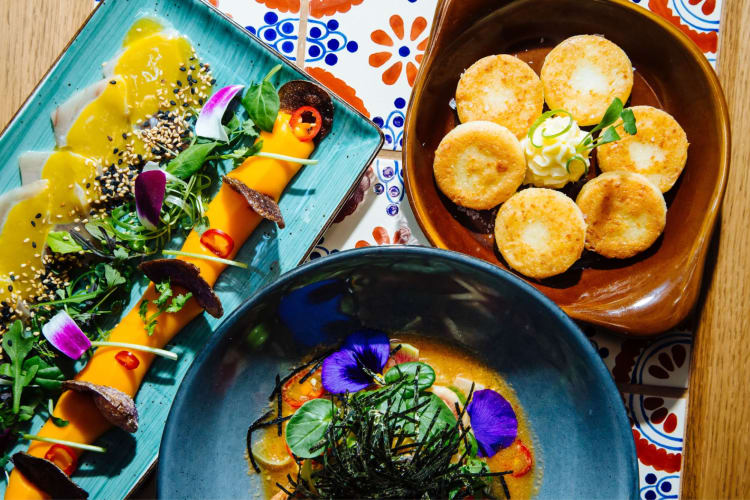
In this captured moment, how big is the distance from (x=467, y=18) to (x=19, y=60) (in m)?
1.14

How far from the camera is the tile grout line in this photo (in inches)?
59.0

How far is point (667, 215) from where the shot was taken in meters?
1.40

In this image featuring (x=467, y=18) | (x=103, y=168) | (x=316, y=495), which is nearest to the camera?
(x=316, y=495)

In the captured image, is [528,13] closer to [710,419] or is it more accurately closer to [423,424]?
[423,424]

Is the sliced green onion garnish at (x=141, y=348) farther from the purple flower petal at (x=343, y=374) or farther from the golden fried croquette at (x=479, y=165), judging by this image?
the golden fried croquette at (x=479, y=165)

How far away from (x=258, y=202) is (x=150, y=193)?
0.26 metres

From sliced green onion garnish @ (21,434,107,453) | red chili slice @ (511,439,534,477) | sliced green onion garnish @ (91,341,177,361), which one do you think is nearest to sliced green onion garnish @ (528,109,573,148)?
red chili slice @ (511,439,534,477)

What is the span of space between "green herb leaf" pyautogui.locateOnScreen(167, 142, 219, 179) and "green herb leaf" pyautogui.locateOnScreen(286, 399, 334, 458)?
0.62 m

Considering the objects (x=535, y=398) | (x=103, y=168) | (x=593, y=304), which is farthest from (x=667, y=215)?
(x=103, y=168)

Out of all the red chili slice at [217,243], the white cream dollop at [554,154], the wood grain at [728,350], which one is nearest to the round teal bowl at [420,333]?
the red chili slice at [217,243]

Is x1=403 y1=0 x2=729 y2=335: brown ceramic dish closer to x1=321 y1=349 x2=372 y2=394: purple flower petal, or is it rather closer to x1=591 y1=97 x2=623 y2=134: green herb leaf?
x1=591 y1=97 x2=623 y2=134: green herb leaf

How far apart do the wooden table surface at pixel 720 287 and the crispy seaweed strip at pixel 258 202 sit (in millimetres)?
621

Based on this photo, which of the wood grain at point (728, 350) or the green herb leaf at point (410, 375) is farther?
the wood grain at point (728, 350)

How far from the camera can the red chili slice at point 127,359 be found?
4.43 feet
